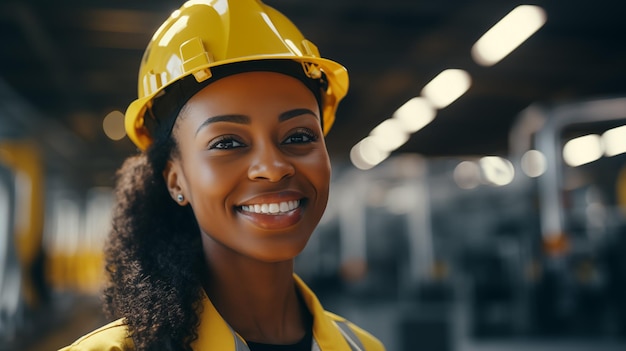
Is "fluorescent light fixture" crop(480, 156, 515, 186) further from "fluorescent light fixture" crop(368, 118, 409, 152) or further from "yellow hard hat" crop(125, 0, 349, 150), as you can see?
"yellow hard hat" crop(125, 0, 349, 150)

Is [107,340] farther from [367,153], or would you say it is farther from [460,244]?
[367,153]

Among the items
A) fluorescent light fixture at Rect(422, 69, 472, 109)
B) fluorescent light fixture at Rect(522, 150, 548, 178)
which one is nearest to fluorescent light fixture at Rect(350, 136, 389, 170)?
fluorescent light fixture at Rect(422, 69, 472, 109)

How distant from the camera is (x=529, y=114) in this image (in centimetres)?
562

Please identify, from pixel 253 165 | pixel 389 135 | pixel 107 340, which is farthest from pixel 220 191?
pixel 389 135

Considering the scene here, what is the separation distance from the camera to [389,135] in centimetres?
1384

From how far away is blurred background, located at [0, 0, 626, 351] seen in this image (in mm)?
5215

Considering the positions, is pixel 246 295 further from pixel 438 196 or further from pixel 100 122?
pixel 100 122

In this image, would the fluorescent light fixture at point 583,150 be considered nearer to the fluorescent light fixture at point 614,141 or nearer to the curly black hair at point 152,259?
the fluorescent light fixture at point 614,141

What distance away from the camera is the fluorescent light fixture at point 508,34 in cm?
707

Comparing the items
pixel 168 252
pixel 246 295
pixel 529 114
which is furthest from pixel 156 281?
pixel 529 114

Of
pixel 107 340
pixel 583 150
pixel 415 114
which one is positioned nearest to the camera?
pixel 107 340

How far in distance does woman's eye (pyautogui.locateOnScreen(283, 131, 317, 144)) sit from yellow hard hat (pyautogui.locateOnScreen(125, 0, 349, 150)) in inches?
4.9

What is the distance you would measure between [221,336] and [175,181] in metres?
0.30

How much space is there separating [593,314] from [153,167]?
4449mm
